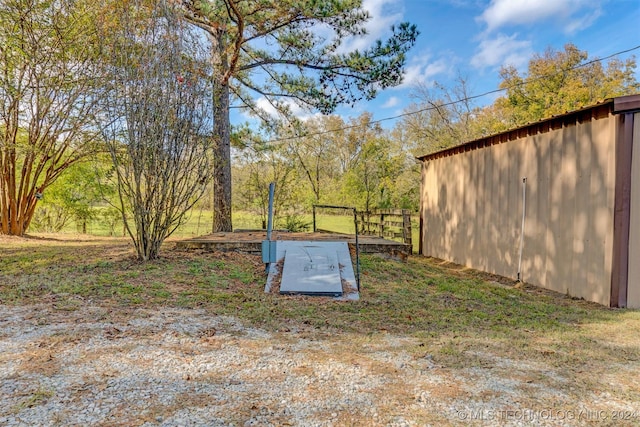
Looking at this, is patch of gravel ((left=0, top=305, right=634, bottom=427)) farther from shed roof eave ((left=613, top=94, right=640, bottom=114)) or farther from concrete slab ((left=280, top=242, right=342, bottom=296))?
shed roof eave ((left=613, top=94, right=640, bottom=114))

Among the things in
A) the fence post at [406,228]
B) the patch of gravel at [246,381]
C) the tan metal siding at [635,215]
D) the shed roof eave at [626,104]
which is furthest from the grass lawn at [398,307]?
the fence post at [406,228]

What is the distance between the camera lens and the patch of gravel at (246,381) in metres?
1.79

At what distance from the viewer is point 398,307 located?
12.8 ft

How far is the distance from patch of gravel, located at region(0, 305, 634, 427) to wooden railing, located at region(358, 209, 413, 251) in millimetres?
6550

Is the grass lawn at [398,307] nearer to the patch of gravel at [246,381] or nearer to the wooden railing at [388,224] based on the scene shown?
the patch of gravel at [246,381]

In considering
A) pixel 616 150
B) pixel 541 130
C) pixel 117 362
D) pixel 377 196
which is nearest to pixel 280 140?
pixel 377 196

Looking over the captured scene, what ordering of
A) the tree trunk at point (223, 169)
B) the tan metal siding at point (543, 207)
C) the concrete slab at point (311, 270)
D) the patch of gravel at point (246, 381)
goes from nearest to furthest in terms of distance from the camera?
A: 1. the patch of gravel at point (246, 381)
2. the concrete slab at point (311, 270)
3. the tan metal siding at point (543, 207)
4. the tree trunk at point (223, 169)

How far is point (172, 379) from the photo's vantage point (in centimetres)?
212

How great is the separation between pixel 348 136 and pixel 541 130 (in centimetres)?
1517

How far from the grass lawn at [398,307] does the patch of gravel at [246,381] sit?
147 millimetres

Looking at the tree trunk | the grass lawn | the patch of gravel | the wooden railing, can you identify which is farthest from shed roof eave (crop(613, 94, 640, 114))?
the tree trunk

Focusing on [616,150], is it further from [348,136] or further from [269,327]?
[348,136]

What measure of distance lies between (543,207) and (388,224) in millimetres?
4411

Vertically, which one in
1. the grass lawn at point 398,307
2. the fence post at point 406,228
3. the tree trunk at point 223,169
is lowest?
the grass lawn at point 398,307
